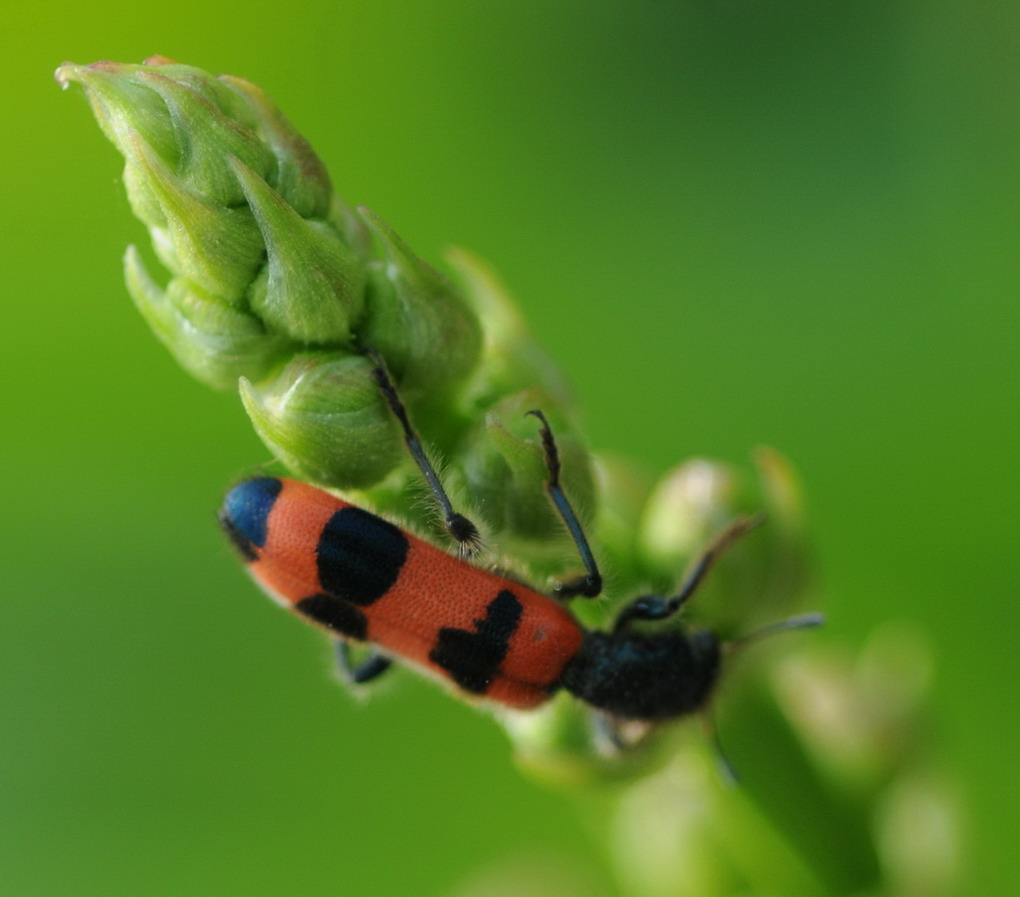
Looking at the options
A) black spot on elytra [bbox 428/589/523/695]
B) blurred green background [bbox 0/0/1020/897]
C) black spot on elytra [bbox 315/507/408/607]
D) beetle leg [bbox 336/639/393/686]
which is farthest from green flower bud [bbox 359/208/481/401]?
blurred green background [bbox 0/0/1020/897]

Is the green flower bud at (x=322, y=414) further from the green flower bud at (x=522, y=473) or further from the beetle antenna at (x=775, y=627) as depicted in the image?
the beetle antenna at (x=775, y=627)

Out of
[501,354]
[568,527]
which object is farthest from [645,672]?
[501,354]

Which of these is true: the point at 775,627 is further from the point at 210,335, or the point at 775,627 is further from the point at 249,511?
the point at 210,335

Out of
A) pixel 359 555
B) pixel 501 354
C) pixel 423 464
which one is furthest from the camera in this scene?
pixel 359 555

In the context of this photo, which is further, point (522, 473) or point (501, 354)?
point (501, 354)

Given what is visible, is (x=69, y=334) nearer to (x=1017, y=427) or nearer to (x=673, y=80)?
(x=673, y=80)
